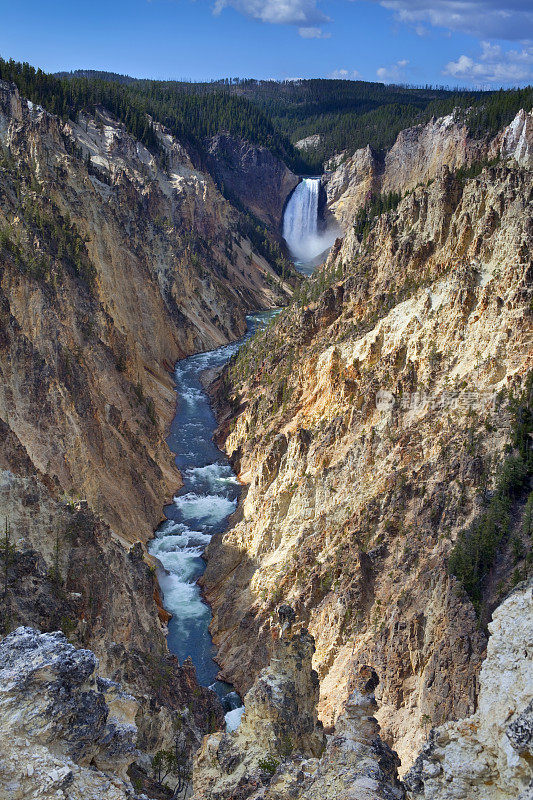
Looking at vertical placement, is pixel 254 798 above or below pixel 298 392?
below

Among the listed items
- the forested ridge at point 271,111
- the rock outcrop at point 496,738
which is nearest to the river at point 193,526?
the rock outcrop at point 496,738

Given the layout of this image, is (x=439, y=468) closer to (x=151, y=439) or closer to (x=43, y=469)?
(x=43, y=469)

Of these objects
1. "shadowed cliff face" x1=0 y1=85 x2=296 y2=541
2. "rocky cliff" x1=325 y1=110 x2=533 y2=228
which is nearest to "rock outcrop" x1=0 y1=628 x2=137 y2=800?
"shadowed cliff face" x1=0 y1=85 x2=296 y2=541

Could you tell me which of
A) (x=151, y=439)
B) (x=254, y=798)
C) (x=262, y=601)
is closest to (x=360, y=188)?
(x=151, y=439)

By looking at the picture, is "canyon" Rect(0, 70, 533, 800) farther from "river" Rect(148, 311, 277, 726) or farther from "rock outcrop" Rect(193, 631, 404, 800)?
"river" Rect(148, 311, 277, 726)

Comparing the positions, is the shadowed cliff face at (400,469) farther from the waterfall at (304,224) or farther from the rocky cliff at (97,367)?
the waterfall at (304,224)

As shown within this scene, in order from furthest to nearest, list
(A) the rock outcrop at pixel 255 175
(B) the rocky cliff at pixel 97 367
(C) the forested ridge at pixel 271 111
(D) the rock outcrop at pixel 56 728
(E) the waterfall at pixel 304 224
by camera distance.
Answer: (A) the rock outcrop at pixel 255 175, (E) the waterfall at pixel 304 224, (C) the forested ridge at pixel 271 111, (B) the rocky cliff at pixel 97 367, (D) the rock outcrop at pixel 56 728
